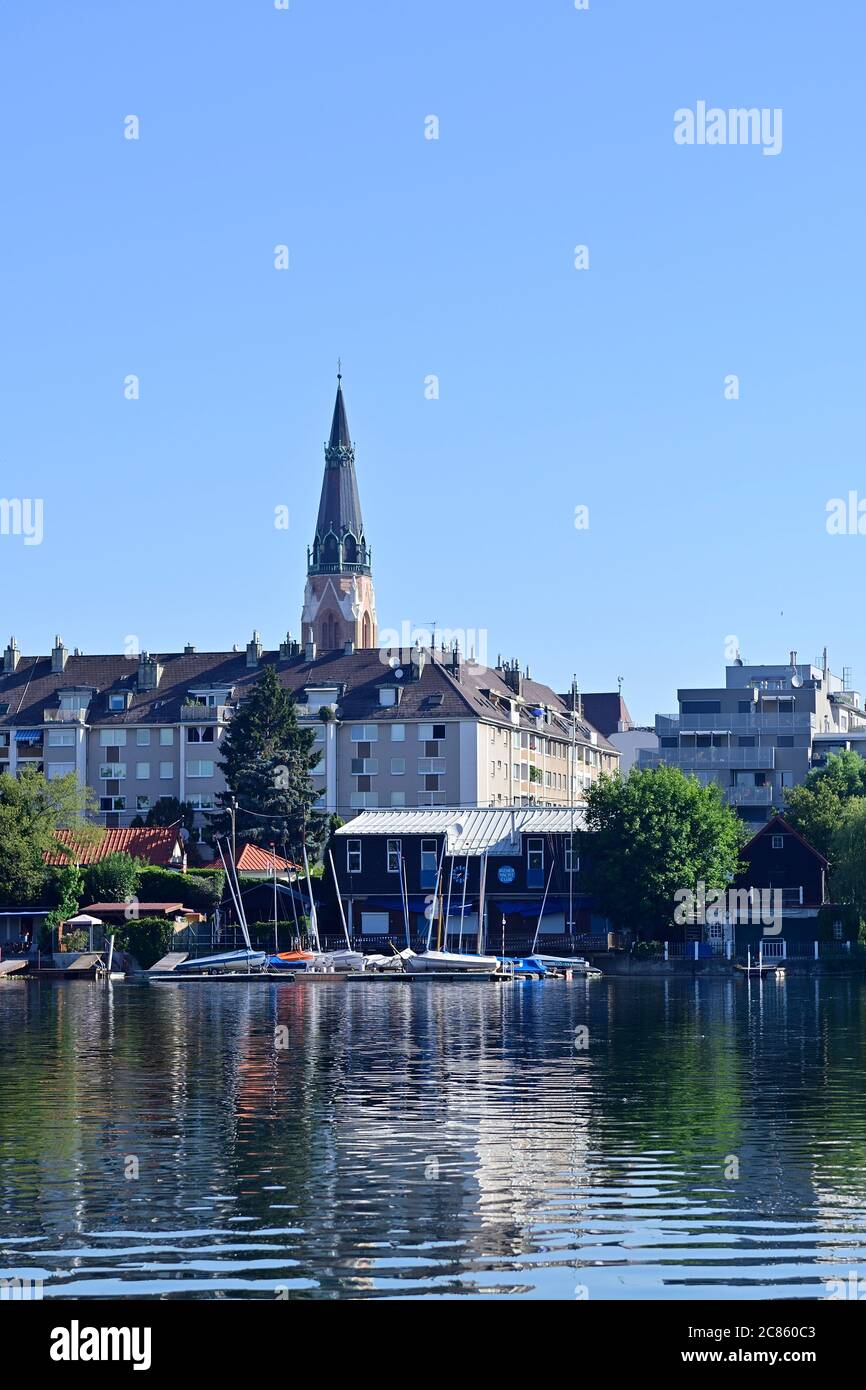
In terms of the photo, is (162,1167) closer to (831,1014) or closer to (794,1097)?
(794,1097)

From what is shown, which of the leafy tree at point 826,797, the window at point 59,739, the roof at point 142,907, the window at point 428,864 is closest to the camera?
the roof at point 142,907

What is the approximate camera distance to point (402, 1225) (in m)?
28.5

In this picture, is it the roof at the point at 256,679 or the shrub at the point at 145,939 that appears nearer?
the shrub at the point at 145,939

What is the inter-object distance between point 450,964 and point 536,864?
19571 mm

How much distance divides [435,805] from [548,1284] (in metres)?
137

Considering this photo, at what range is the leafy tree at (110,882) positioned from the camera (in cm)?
13175

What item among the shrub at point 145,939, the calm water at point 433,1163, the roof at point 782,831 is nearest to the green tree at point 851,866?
the roof at point 782,831

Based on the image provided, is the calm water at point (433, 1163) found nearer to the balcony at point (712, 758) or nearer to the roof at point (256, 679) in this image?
the balcony at point (712, 758)

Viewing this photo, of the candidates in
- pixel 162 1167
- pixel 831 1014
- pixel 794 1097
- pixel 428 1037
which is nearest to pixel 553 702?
pixel 831 1014

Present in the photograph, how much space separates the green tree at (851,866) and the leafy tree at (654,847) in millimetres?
15254

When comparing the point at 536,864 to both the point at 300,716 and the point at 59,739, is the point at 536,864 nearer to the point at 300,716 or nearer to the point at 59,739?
the point at 300,716

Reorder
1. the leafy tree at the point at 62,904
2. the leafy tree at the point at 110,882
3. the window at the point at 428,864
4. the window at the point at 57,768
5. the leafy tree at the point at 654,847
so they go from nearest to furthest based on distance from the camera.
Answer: the leafy tree at the point at 62,904 → the leafy tree at the point at 654,847 → the leafy tree at the point at 110,882 → the window at the point at 428,864 → the window at the point at 57,768

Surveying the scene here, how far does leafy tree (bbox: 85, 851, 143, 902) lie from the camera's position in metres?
132
